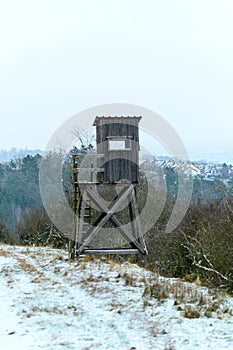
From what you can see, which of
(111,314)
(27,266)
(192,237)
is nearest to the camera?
(111,314)

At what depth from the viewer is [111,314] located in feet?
23.6

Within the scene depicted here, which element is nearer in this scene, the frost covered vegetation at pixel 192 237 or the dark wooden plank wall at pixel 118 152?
the dark wooden plank wall at pixel 118 152

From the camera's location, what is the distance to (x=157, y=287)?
28.7 ft

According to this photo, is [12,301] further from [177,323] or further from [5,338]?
[177,323]

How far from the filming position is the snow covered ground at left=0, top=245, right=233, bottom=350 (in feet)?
19.1

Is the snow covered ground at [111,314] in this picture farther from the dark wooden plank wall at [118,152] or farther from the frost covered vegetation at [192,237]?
the dark wooden plank wall at [118,152]

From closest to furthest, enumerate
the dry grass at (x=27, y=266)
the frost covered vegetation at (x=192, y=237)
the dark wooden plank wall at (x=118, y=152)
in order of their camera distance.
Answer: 1. the dry grass at (x=27, y=266)
2. the dark wooden plank wall at (x=118, y=152)
3. the frost covered vegetation at (x=192, y=237)


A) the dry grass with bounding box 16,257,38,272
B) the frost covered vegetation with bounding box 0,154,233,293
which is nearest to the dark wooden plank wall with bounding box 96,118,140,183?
the frost covered vegetation with bounding box 0,154,233,293

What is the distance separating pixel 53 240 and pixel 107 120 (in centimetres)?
1801

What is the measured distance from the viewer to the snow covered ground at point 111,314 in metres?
5.83

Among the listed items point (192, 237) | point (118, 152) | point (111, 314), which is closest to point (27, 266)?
point (118, 152)

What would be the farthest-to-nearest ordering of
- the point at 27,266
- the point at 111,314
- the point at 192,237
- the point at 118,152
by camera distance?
1. the point at 192,237
2. the point at 118,152
3. the point at 27,266
4. the point at 111,314

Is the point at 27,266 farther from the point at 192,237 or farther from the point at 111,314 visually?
the point at 192,237

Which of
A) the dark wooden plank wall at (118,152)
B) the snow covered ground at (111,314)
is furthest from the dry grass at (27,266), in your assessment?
the dark wooden plank wall at (118,152)
